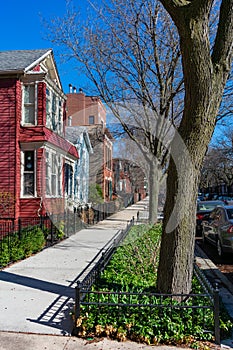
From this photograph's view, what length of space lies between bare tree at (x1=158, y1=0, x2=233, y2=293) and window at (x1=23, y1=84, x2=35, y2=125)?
10.4m

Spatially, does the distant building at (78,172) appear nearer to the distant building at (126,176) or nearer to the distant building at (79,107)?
the distant building at (79,107)

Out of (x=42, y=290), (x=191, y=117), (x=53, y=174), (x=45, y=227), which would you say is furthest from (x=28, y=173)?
(x=191, y=117)

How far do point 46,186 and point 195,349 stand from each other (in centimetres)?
1173

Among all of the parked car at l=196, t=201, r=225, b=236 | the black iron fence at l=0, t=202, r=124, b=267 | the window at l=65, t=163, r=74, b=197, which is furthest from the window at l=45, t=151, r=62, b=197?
the parked car at l=196, t=201, r=225, b=236

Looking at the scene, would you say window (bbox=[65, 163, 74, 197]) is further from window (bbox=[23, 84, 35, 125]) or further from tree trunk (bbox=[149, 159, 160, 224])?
tree trunk (bbox=[149, 159, 160, 224])

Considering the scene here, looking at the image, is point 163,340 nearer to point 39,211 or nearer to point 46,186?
point 39,211

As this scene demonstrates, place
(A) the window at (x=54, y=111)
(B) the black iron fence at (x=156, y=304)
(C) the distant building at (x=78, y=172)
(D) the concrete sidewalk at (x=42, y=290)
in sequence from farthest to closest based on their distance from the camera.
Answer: (C) the distant building at (x=78, y=172) < (A) the window at (x=54, y=111) < (D) the concrete sidewalk at (x=42, y=290) < (B) the black iron fence at (x=156, y=304)

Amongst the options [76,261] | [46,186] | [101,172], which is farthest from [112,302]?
[101,172]

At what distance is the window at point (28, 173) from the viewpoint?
14695 mm

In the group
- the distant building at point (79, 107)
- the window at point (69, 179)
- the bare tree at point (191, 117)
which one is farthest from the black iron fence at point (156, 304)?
the distant building at point (79, 107)

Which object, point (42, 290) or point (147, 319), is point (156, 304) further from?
point (42, 290)

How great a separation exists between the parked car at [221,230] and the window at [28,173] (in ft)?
23.4

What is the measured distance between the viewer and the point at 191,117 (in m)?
5.09

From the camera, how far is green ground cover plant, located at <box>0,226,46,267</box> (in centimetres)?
852
